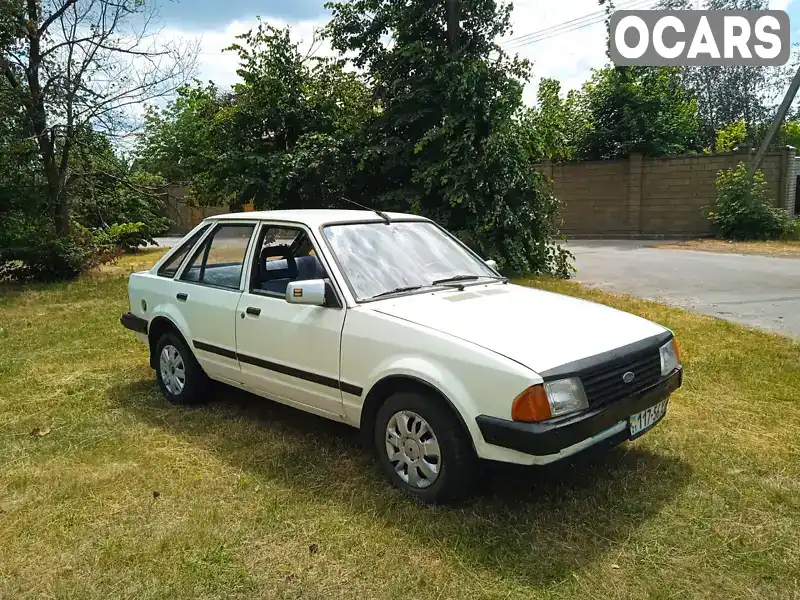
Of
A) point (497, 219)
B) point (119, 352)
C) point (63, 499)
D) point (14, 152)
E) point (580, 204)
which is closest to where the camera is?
point (63, 499)

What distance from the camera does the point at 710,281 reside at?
11.2 m

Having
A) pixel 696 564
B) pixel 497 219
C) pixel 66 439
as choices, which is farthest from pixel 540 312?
pixel 497 219

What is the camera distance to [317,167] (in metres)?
12.6

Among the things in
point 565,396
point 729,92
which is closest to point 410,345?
point 565,396

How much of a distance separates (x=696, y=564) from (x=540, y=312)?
1.48 meters

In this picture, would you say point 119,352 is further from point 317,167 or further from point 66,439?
point 317,167

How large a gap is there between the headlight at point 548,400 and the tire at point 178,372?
2.92 meters

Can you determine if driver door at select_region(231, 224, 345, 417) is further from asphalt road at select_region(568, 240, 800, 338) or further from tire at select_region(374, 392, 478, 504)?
asphalt road at select_region(568, 240, 800, 338)

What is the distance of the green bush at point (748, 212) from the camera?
1892 centimetres

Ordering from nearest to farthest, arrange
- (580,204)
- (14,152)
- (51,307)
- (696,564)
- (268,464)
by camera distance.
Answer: (696,564) < (268,464) < (51,307) < (14,152) < (580,204)

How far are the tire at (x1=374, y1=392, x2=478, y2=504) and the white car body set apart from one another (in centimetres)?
9

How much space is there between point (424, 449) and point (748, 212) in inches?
743

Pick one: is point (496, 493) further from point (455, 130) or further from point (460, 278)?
point (455, 130)

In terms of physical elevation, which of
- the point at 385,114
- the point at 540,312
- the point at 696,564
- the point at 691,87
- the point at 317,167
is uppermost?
the point at 691,87
